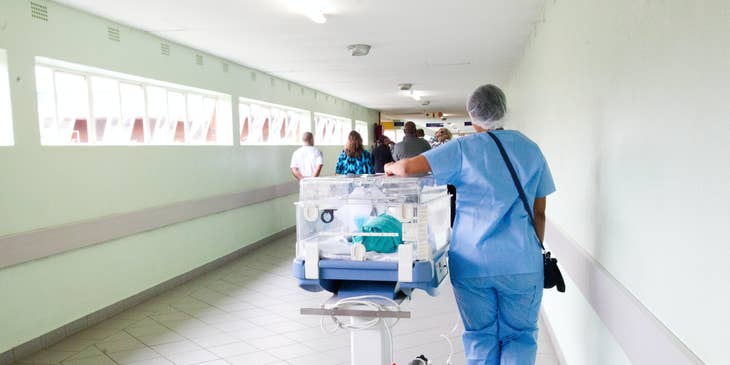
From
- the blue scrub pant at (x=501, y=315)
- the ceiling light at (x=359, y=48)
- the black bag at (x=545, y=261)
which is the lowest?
the blue scrub pant at (x=501, y=315)

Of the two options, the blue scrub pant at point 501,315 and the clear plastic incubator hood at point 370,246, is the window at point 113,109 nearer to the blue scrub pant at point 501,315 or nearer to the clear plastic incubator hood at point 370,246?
the clear plastic incubator hood at point 370,246

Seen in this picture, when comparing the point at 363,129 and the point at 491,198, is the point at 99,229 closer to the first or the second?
the point at 491,198

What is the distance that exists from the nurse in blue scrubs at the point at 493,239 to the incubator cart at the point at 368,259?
16 cm

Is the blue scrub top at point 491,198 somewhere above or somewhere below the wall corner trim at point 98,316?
above

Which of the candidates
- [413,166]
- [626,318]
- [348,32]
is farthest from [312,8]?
[626,318]

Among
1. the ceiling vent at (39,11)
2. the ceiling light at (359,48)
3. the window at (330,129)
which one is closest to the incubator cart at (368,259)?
the ceiling vent at (39,11)

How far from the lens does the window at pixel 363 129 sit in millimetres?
15882

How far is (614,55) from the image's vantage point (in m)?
2.14

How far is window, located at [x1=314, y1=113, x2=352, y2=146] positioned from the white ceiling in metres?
3.05

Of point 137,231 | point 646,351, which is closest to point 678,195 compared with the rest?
point 646,351

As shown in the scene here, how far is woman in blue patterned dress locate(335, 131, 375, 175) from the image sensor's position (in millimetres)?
5730

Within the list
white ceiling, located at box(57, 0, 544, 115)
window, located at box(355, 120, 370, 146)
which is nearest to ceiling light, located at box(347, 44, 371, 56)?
white ceiling, located at box(57, 0, 544, 115)

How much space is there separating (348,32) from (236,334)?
3.22 m

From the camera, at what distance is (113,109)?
492 centimetres
